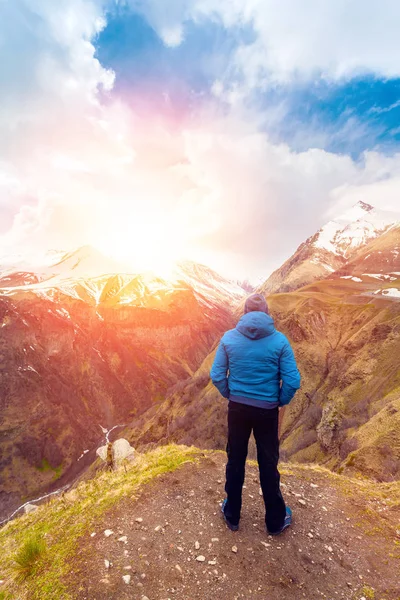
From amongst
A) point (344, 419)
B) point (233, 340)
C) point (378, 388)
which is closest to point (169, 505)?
point (233, 340)

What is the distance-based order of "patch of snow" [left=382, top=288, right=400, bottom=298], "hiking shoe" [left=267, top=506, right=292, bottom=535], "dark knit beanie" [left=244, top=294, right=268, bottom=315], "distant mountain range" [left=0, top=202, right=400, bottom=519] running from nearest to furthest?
"hiking shoe" [left=267, top=506, right=292, bottom=535], "dark knit beanie" [left=244, top=294, right=268, bottom=315], "distant mountain range" [left=0, top=202, right=400, bottom=519], "patch of snow" [left=382, top=288, right=400, bottom=298]

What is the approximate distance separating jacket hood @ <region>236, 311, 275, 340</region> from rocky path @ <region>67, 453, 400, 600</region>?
4.08m

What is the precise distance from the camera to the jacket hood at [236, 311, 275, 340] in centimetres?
576

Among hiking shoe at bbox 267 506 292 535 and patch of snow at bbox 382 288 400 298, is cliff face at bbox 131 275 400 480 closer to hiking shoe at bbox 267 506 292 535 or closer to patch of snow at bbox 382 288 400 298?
hiking shoe at bbox 267 506 292 535

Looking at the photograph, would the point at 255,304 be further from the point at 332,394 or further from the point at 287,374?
the point at 332,394

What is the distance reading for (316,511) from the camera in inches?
275

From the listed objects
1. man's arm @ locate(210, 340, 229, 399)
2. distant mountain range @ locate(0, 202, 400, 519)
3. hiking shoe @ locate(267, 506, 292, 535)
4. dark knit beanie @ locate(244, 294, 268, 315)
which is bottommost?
distant mountain range @ locate(0, 202, 400, 519)

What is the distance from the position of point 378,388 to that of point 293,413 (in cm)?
2331

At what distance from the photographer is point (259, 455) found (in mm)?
5855

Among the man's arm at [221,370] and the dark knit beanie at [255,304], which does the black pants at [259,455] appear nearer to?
the man's arm at [221,370]

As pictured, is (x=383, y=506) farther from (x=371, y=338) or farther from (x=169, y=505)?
(x=371, y=338)

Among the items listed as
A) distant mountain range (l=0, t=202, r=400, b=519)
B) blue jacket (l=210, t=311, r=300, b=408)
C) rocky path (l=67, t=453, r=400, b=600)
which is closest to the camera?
rocky path (l=67, t=453, r=400, b=600)

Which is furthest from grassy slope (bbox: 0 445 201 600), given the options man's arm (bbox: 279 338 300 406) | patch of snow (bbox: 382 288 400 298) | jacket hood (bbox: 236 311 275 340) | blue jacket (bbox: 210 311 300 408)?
patch of snow (bbox: 382 288 400 298)

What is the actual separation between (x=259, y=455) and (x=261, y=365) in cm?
185
